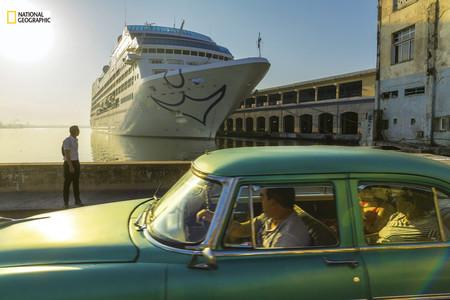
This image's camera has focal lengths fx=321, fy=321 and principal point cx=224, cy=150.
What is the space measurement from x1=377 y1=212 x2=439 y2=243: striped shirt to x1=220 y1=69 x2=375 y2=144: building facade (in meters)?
33.8

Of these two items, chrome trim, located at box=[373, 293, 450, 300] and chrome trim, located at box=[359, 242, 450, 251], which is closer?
chrome trim, located at box=[373, 293, 450, 300]

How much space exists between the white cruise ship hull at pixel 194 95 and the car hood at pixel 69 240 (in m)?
29.1

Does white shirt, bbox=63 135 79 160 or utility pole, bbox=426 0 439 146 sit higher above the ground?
utility pole, bbox=426 0 439 146

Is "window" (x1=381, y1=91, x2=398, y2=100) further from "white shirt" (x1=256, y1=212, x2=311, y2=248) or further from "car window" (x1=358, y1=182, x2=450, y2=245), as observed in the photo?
"white shirt" (x1=256, y1=212, x2=311, y2=248)

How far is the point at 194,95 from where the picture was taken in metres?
32.7

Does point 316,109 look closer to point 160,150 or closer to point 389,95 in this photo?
point 389,95

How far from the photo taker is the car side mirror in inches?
71.7

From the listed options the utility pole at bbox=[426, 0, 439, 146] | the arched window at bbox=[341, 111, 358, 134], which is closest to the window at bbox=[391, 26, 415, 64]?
the utility pole at bbox=[426, 0, 439, 146]

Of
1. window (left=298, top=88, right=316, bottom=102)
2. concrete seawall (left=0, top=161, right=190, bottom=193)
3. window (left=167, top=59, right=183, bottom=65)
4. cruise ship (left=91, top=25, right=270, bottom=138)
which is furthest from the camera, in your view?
window (left=298, top=88, right=316, bottom=102)

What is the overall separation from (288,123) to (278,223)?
57754mm

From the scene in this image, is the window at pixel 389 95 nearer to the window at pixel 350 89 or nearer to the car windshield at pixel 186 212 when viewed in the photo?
the car windshield at pixel 186 212

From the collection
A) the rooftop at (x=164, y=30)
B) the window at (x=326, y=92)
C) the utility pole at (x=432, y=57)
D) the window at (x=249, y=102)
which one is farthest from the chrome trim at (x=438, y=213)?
the window at (x=249, y=102)

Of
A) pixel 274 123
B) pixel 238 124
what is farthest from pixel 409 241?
pixel 238 124

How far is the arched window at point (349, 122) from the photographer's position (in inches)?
1822
